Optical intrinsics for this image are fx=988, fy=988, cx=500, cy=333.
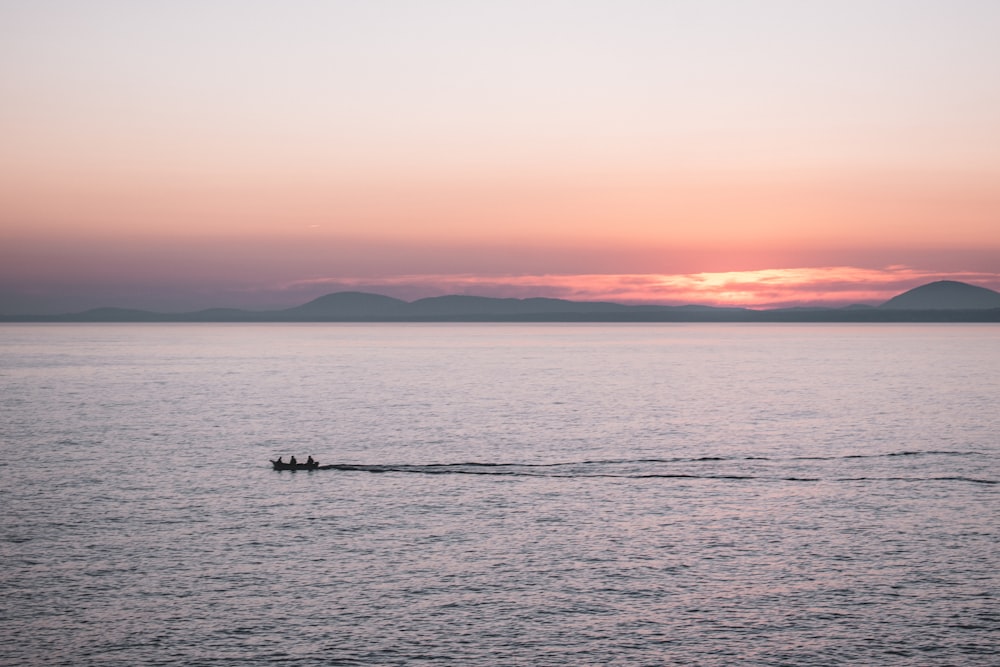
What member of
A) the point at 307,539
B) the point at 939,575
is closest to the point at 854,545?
the point at 939,575

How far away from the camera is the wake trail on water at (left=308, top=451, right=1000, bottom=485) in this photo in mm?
77688

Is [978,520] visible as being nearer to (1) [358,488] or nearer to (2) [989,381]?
(1) [358,488]

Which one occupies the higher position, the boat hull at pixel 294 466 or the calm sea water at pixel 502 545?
the boat hull at pixel 294 466

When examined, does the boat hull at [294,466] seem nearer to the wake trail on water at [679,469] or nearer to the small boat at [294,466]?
the small boat at [294,466]

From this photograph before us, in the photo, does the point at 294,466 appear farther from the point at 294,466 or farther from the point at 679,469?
the point at 679,469

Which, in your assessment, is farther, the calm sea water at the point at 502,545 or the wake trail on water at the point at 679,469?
the wake trail on water at the point at 679,469

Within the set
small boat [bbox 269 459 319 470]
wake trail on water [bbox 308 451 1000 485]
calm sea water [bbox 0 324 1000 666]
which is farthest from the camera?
small boat [bbox 269 459 319 470]

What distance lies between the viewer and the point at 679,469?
82.4 metres

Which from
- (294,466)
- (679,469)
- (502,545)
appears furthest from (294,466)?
(679,469)

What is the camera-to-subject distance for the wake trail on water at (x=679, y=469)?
77688 millimetres

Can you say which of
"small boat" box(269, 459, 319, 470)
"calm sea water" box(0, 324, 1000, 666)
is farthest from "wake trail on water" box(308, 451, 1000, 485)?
"small boat" box(269, 459, 319, 470)

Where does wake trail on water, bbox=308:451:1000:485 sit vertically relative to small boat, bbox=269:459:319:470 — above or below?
below

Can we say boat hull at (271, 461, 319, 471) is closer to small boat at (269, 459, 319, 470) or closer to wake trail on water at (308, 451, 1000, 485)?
small boat at (269, 459, 319, 470)

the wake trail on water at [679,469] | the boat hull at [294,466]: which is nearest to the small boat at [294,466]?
the boat hull at [294,466]
